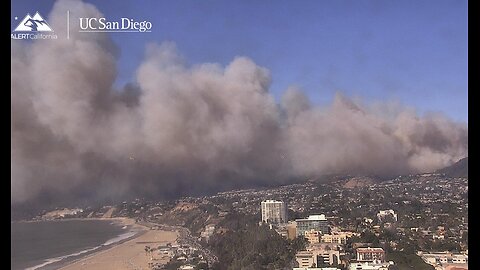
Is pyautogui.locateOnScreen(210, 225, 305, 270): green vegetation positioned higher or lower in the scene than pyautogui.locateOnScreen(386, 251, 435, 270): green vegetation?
higher

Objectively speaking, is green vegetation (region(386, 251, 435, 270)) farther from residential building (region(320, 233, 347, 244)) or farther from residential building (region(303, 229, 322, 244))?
residential building (region(303, 229, 322, 244))

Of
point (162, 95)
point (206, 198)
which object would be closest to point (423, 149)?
point (206, 198)

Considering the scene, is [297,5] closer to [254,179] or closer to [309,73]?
[309,73]

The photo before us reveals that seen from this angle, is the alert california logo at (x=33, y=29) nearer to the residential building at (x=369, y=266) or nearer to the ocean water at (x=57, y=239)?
the ocean water at (x=57, y=239)

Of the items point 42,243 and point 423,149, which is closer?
point 42,243

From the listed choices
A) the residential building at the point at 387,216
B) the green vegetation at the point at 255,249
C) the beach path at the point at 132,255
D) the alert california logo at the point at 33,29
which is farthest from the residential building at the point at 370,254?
the alert california logo at the point at 33,29

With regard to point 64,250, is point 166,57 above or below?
above

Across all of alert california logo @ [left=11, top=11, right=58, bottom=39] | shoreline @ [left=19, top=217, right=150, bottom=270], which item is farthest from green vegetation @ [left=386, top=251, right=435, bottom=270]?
alert california logo @ [left=11, top=11, right=58, bottom=39]
